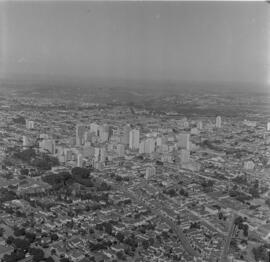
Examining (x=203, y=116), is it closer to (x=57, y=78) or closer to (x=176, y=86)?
(x=176, y=86)

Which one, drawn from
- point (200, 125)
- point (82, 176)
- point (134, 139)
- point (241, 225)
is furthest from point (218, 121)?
point (241, 225)

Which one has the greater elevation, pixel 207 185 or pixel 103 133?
pixel 103 133

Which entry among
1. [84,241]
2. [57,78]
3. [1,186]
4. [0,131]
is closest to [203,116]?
[57,78]

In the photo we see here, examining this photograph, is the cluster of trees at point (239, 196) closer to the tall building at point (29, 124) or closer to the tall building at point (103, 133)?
the tall building at point (103, 133)

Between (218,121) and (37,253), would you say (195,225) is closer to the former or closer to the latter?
(37,253)

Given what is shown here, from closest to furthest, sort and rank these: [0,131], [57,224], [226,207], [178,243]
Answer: [178,243] → [57,224] → [226,207] → [0,131]

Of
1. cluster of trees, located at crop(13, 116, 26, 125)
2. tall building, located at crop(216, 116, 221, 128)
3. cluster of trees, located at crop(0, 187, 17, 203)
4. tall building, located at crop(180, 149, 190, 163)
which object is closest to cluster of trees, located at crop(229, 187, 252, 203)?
tall building, located at crop(180, 149, 190, 163)

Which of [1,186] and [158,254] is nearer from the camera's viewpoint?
[158,254]
